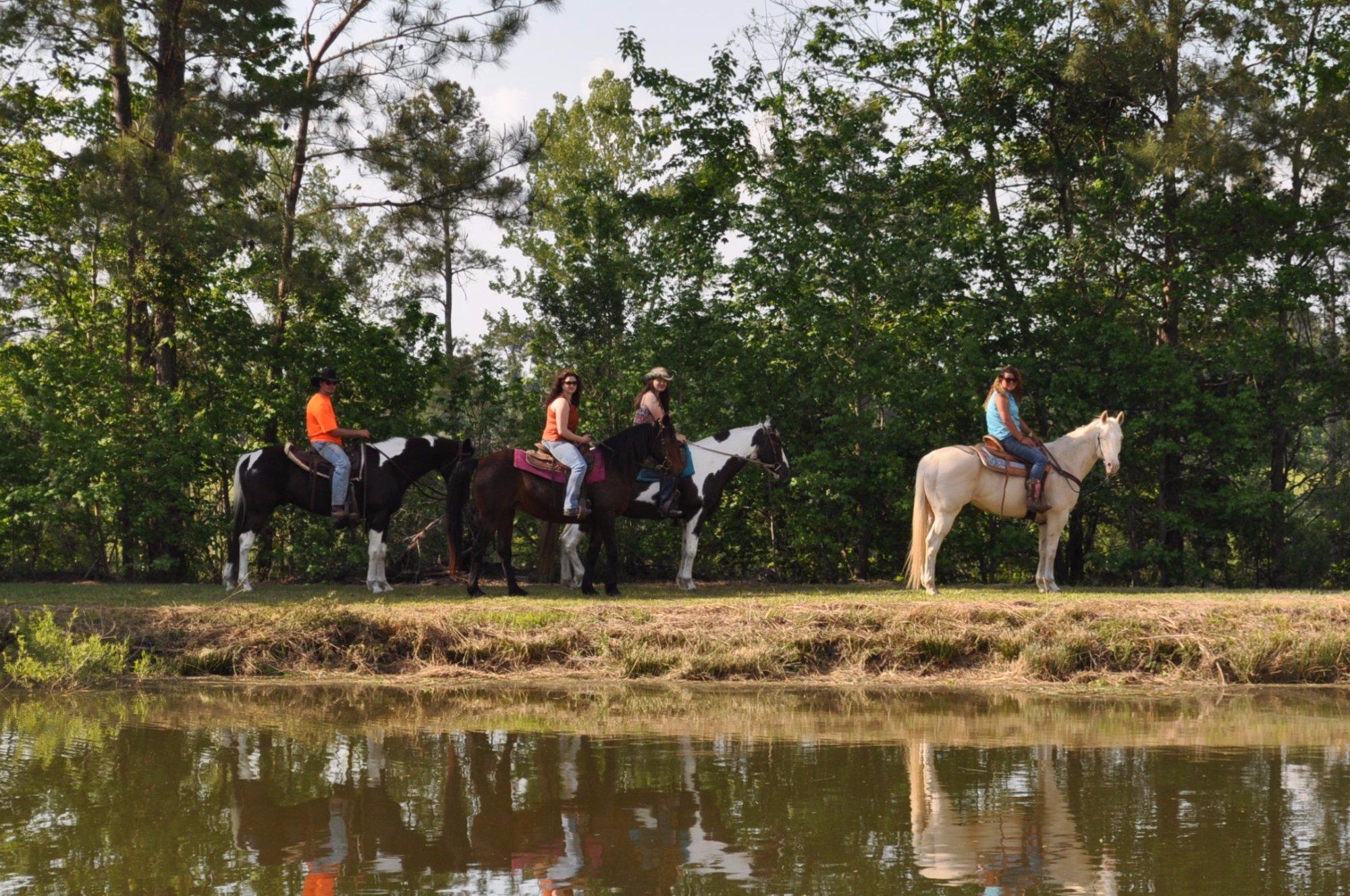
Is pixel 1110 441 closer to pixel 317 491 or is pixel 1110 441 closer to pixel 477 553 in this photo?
pixel 477 553

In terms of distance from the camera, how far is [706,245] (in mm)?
20578

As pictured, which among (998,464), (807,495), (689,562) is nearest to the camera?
(998,464)

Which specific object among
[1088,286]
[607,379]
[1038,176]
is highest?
[1038,176]

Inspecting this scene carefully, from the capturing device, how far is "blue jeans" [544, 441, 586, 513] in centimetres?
1395

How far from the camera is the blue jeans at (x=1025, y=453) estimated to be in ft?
47.4

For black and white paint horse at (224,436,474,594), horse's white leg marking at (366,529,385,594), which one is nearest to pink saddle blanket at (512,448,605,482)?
black and white paint horse at (224,436,474,594)

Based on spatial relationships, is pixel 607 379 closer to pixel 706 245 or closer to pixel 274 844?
pixel 706 245

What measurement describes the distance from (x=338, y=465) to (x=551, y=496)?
263cm

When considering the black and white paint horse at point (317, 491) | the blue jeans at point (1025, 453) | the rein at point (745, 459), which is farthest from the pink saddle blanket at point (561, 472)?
the blue jeans at point (1025, 453)

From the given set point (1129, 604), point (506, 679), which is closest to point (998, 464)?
point (1129, 604)

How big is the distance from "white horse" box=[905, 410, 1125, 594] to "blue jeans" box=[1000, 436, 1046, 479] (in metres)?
0.20

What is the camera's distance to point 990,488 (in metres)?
14.6

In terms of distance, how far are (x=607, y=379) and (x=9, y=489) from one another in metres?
7.97

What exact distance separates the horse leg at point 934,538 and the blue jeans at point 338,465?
257 inches
